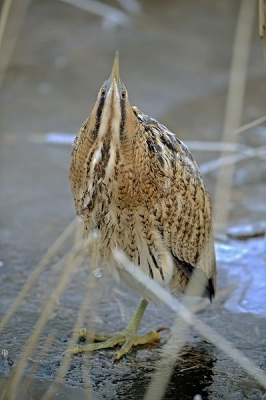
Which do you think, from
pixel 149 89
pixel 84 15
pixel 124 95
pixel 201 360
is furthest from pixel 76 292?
pixel 84 15

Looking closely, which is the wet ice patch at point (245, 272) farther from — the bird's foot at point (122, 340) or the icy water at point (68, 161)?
the bird's foot at point (122, 340)

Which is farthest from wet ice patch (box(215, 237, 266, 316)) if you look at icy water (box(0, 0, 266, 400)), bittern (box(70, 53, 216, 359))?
bittern (box(70, 53, 216, 359))

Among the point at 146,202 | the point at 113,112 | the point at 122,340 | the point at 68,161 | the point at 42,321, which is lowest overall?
the point at 122,340

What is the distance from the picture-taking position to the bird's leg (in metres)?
3.15

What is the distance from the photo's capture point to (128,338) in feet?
10.5

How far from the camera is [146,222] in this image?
2895mm

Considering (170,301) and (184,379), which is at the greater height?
(170,301)

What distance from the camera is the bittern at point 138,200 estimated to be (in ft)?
8.65

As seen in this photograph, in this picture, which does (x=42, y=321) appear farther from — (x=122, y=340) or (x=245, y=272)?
(x=245, y=272)

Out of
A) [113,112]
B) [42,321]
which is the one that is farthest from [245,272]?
[42,321]

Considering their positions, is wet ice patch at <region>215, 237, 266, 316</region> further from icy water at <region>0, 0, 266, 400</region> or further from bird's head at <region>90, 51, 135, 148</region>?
bird's head at <region>90, 51, 135, 148</region>

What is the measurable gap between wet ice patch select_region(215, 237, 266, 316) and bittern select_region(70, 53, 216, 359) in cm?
38

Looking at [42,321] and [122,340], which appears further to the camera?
[122,340]

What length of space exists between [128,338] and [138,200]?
2.29 ft
